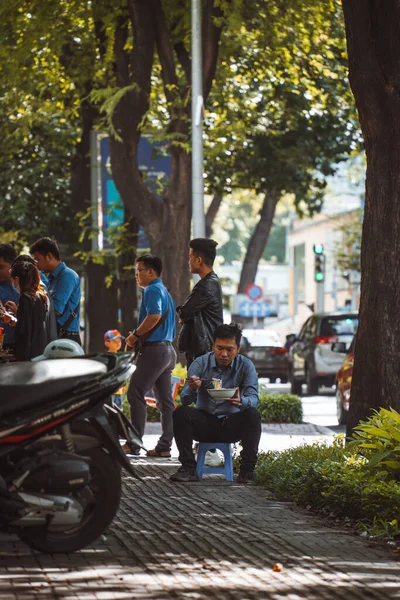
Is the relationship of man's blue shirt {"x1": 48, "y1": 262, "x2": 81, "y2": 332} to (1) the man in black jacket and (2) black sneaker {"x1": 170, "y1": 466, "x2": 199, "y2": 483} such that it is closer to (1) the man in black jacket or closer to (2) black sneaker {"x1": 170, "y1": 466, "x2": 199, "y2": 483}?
(1) the man in black jacket

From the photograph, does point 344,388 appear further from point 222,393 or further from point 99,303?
point 99,303

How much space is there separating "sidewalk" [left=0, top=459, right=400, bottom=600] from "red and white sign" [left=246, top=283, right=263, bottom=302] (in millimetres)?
33117

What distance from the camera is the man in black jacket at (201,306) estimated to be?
13.1 metres

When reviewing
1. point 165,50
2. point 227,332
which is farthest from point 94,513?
point 165,50

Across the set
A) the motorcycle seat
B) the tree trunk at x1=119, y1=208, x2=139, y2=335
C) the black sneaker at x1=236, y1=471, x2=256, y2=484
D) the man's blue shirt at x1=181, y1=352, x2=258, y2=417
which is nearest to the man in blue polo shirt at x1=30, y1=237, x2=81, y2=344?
the man's blue shirt at x1=181, y1=352, x2=258, y2=417

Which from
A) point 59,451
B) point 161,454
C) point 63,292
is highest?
point 63,292

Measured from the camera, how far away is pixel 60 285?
43.0 ft

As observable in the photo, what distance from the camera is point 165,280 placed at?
2236 centimetres

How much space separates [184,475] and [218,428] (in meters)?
0.48

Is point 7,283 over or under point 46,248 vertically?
under

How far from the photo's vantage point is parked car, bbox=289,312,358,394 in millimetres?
29141

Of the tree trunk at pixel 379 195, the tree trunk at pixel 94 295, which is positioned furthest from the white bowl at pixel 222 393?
the tree trunk at pixel 94 295

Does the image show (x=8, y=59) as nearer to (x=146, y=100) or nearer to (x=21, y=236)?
(x=146, y=100)

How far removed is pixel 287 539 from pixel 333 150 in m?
21.7
